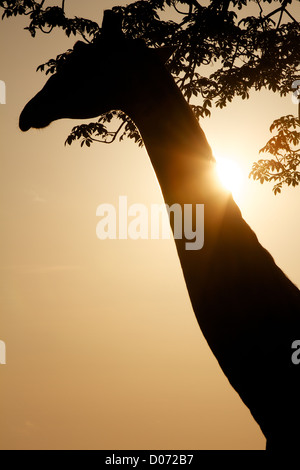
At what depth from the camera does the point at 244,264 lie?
117 inches

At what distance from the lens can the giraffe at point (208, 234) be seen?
9.16 feet

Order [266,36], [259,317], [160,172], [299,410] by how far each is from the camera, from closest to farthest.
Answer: [299,410] < [259,317] < [160,172] < [266,36]

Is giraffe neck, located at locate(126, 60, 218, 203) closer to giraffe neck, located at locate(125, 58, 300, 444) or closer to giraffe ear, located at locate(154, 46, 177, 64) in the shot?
giraffe neck, located at locate(125, 58, 300, 444)

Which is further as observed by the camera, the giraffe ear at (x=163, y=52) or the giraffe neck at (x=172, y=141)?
the giraffe ear at (x=163, y=52)

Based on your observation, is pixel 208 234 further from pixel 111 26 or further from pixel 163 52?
pixel 111 26

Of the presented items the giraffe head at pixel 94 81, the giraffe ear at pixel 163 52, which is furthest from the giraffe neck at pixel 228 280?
the giraffe ear at pixel 163 52

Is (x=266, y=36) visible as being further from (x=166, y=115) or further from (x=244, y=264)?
(x=244, y=264)

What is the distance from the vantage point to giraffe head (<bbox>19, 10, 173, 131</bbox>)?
367 centimetres

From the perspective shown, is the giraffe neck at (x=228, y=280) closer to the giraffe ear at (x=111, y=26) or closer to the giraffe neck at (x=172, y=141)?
the giraffe neck at (x=172, y=141)

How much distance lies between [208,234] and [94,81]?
1.56m

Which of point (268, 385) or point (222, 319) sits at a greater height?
point (222, 319)

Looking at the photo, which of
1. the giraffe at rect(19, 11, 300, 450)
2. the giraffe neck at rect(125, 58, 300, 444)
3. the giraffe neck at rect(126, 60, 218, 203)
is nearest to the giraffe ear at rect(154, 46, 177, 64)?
the giraffe at rect(19, 11, 300, 450)

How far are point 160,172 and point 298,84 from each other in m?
6.09

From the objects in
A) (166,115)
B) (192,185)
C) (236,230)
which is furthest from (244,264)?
(166,115)
